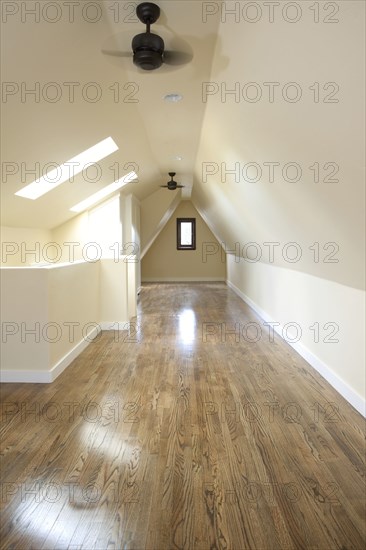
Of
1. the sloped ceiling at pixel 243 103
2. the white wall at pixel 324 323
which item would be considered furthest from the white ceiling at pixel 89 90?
the white wall at pixel 324 323

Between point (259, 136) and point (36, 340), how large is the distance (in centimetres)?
243

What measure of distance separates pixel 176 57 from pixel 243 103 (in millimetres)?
545

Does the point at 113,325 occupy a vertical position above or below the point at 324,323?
below

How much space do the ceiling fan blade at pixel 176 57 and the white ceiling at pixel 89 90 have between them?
0.04 m

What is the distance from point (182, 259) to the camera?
443 inches

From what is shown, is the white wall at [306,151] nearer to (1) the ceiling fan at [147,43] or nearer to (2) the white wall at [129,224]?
(1) the ceiling fan at [147,43]

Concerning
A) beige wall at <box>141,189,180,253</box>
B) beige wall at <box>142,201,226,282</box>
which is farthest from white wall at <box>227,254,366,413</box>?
beige wall at <box>142,201,226,282</box>

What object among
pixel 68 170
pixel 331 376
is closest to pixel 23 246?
pixel 68 170

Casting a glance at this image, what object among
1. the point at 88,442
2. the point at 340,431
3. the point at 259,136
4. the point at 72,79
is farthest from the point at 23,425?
the point at 259,136

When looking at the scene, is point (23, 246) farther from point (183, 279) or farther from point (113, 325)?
point (183, 279)

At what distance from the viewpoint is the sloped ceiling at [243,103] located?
1.59 m

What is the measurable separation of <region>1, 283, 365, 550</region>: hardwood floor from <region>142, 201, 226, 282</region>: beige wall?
7.52 m

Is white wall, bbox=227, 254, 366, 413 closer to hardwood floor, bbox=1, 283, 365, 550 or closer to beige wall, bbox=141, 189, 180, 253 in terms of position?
hardwood floor, bbox=1, 283, 365, 550

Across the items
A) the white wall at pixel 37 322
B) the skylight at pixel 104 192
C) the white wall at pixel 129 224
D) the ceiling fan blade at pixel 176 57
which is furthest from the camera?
the white wall at pixel 129 224
